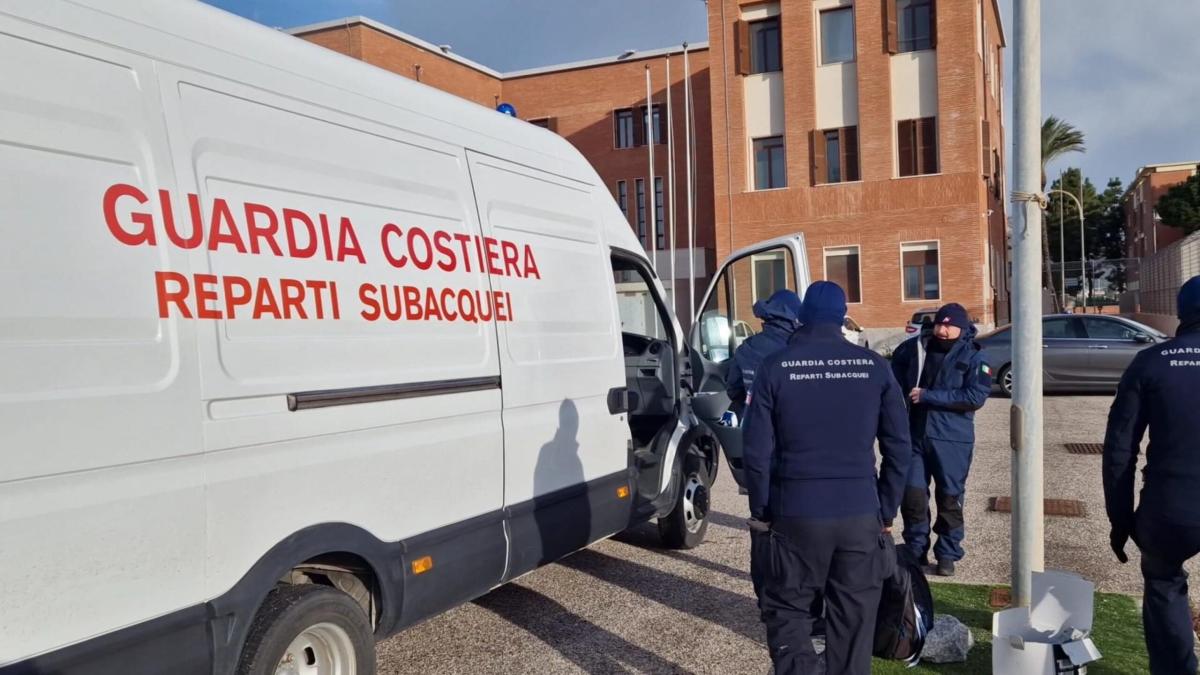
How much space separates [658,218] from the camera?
34.6 meters

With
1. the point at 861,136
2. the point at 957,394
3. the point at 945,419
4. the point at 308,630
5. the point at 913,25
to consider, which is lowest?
the point at 308,630

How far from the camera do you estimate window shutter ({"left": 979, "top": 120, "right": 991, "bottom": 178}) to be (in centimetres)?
2678

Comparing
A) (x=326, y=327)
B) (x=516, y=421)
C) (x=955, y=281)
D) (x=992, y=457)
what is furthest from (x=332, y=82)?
(x=955, y=281)

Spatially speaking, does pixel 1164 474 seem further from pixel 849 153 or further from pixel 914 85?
pixel 914 85

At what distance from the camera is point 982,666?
446 cm

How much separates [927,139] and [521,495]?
25.0m

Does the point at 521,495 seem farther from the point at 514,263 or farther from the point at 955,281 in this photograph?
the point at 955,281

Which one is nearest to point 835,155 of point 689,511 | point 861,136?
point 861,136

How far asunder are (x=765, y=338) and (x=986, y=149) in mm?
24161

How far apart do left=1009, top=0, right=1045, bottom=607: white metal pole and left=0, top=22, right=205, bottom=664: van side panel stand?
3811 millimetres

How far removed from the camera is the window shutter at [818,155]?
1083 inches

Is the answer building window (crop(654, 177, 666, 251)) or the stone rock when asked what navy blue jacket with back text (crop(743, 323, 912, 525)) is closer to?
the stone rock

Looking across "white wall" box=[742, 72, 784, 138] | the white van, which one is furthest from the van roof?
"white wall" box=[742, 72, 784, 138]

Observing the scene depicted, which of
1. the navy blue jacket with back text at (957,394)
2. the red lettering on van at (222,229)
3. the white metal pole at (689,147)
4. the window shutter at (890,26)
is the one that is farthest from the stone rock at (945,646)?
the white metal pole at (689,147)
